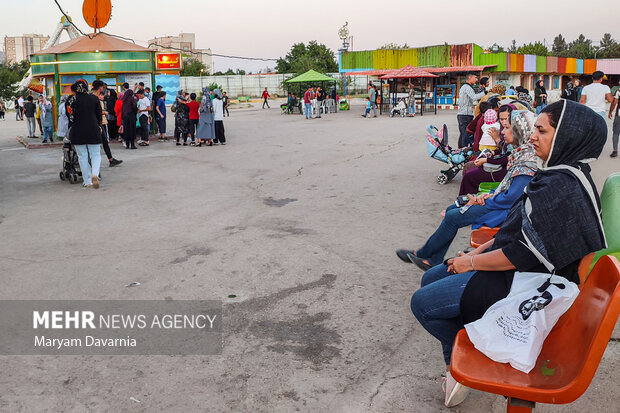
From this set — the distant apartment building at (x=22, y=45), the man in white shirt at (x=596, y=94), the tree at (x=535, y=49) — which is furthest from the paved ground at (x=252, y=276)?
the distant apartment building at (x=22, y=45)

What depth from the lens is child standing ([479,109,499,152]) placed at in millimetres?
7840

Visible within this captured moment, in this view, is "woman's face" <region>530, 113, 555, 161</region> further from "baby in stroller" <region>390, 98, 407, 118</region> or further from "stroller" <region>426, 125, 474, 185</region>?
"baby in stroller" <region>390, 98, 407, 118</region>

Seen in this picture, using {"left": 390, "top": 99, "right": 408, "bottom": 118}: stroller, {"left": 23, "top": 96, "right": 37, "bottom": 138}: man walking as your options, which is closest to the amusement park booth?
{"left": 23, "top": 96, "right": 37, "bottom": 138}: man walking

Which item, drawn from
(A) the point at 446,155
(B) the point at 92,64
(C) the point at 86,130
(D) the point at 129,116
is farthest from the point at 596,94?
(B) the point at 92,64

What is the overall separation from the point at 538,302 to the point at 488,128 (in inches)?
222

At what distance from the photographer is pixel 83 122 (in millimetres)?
9742

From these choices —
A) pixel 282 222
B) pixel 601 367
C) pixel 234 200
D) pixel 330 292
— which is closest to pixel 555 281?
pixel 601 367

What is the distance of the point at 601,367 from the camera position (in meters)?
3.52

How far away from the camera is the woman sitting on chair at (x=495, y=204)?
4.50 metres

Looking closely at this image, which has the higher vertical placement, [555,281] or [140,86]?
[140,86]

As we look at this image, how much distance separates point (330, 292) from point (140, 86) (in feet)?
48.1

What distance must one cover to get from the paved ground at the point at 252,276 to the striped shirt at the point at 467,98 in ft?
5.06

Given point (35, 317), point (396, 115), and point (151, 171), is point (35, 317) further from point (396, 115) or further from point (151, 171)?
point (396, 115)

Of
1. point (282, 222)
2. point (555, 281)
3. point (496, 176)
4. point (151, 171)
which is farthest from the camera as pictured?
point (151, 171)
